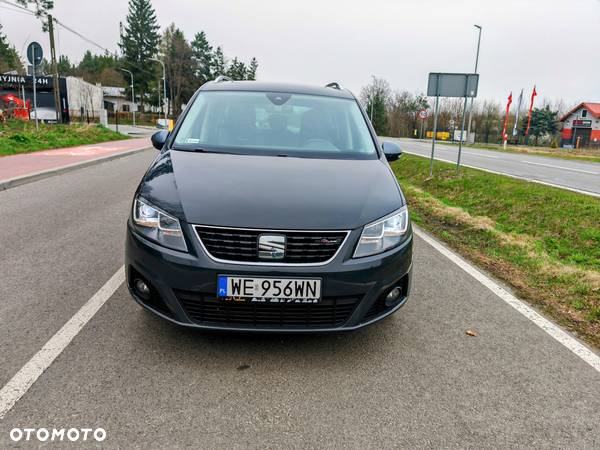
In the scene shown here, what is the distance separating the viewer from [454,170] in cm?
1327

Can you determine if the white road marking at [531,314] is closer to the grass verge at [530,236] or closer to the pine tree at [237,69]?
the grass verge at [530,236]

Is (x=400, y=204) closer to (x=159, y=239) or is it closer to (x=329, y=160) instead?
(x=329, y=160)

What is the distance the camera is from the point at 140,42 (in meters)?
81.4

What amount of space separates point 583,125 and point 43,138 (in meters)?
71.4

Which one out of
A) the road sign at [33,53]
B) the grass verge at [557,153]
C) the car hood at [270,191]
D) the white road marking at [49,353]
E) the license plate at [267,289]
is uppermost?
the road sign at [33,53]

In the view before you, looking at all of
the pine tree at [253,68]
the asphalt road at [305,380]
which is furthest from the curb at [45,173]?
the pine tree at [253,68]

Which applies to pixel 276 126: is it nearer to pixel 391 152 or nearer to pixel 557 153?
pixel 391 152

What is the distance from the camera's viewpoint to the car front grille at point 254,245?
2.74 m

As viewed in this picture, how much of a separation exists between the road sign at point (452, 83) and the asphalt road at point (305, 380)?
831 cm

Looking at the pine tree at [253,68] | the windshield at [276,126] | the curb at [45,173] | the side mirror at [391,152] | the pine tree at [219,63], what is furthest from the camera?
the pine tree at [253,68]

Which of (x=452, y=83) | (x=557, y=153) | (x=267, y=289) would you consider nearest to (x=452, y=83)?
(x=452, y=83)

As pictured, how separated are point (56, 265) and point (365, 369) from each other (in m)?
3.21

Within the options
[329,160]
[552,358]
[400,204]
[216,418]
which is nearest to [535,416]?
[552,358]
